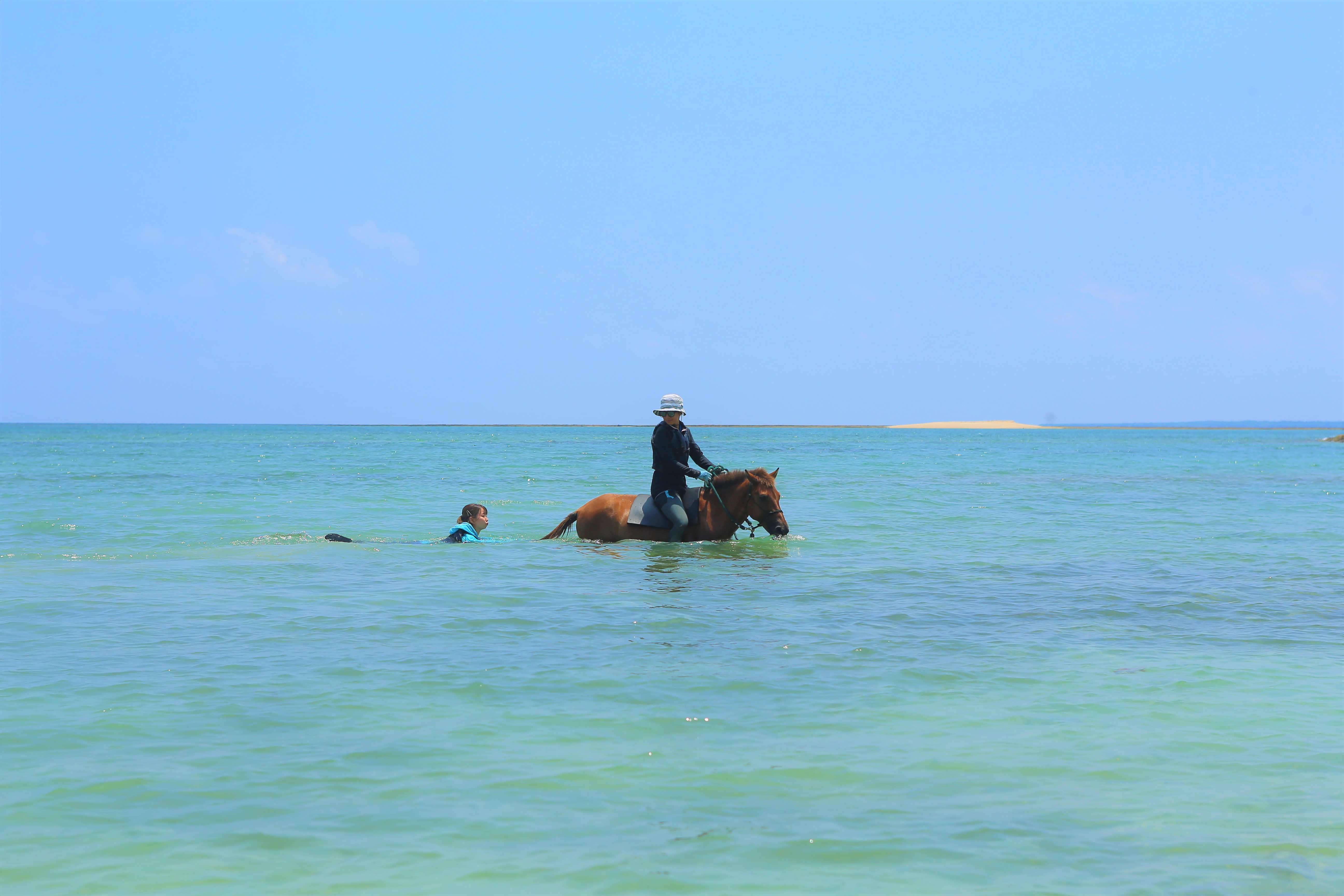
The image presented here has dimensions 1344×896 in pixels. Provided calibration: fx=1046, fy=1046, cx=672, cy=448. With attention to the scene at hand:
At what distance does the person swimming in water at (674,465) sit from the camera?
575 inches

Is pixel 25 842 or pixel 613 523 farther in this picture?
pixel 613 523

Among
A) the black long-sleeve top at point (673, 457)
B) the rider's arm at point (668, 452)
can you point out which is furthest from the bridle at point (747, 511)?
the rider's arm at point (668, 452)

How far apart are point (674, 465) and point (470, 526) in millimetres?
3521

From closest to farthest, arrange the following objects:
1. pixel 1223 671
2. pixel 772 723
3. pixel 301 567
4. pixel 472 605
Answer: pixel 772 723, pixel 1223 671, pixel 472 605, pixel 301 567

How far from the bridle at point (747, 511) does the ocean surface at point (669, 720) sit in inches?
18.8

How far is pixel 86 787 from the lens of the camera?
5.48m

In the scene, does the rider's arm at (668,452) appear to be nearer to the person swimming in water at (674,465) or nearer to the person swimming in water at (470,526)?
the person swimming in water at (674,465)

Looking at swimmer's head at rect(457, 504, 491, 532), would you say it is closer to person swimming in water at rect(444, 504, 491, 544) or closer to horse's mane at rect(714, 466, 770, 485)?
person swimming in water at rect(444, 504, 491, 544)

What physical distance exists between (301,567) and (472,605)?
13.9 feet

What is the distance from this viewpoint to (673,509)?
15.2 meters

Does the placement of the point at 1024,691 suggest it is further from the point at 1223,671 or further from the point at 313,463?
the point at 313,463

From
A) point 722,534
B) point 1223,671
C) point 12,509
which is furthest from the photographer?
point 12,509

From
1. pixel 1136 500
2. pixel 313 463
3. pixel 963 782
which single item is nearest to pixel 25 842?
pixel 963 782

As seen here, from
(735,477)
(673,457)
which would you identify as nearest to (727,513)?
(735,477)
